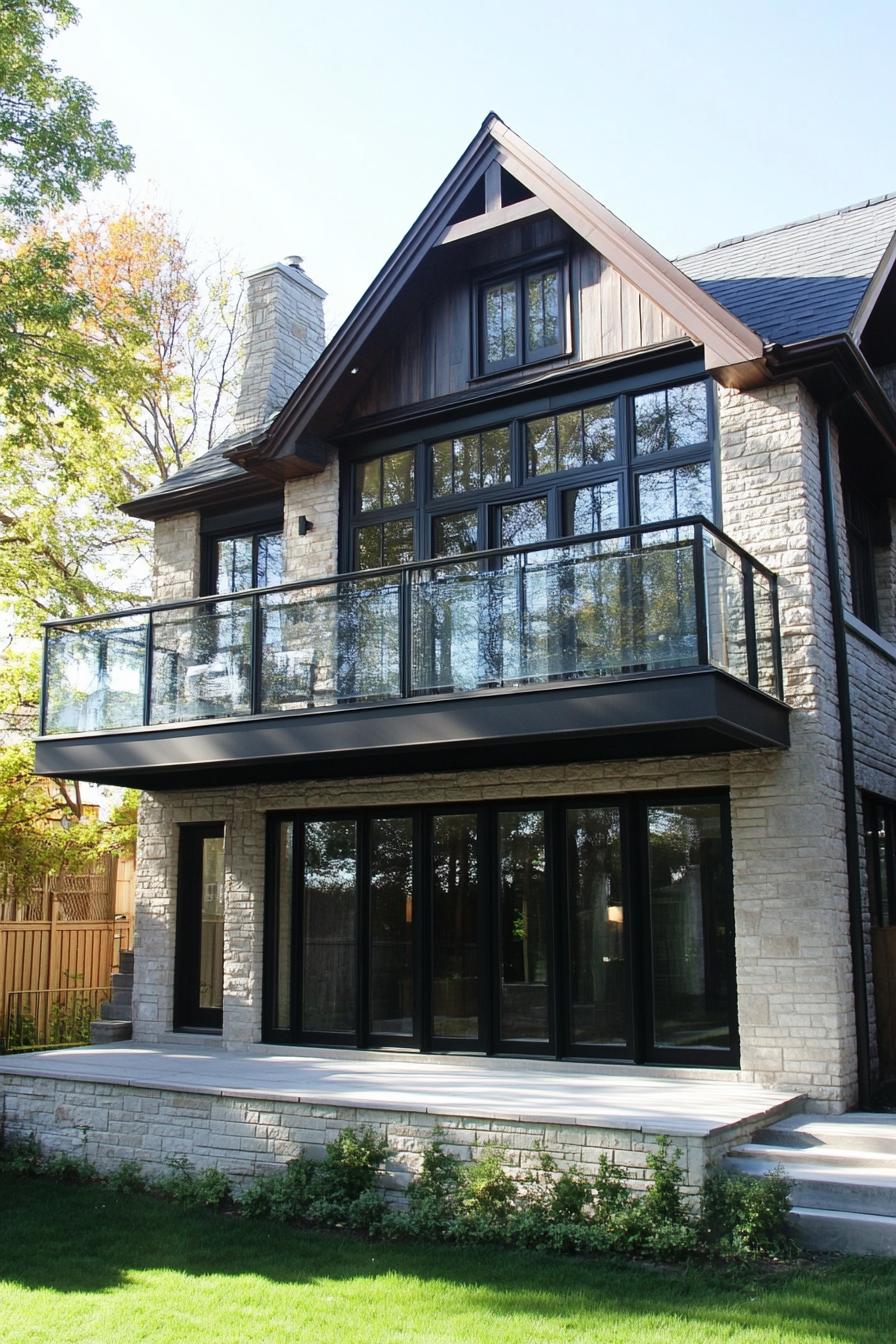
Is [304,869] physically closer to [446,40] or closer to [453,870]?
[453,870]

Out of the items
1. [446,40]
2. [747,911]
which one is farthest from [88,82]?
[747,911]

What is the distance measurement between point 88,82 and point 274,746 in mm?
9286

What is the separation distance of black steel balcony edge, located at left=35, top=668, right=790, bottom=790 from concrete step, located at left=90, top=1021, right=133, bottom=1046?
3036mm

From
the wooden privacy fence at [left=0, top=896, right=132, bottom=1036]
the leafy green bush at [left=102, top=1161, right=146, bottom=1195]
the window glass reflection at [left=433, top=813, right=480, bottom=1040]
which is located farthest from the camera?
the wooden privacy fence at [left=0, top=896, right=132, bottom=1036]

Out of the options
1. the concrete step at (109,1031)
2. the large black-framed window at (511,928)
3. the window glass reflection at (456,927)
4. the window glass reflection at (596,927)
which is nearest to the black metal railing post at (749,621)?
the large black-framed window at (511,928)

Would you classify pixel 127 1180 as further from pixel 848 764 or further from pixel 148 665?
pixel 848 764

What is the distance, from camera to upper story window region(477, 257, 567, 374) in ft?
42.0

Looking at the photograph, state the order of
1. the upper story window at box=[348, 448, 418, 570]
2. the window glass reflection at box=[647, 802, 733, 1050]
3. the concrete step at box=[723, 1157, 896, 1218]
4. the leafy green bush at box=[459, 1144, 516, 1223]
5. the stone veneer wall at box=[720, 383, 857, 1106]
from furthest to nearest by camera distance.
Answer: the upper story window at box=[348, 448, 418, 570]
the window glass reflection at box=[647, 802, 733, 1050]
the stone veneer wall at box=[720, 383, 857, 1106]
the leafy green bush at box=[459, 1144, 516, 1223]
the concrete step at box=[723, 1157, 896, 1218]

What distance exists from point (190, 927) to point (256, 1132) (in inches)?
194

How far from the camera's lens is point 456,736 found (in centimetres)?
1045

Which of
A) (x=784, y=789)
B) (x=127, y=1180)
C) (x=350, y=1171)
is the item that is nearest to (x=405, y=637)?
(x=784, y=789)

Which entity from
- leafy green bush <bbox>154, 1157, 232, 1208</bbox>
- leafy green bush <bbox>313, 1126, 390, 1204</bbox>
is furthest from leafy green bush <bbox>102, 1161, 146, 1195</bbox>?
leafy green bush <bbox>313, 1126, 390, 1204</bbox>

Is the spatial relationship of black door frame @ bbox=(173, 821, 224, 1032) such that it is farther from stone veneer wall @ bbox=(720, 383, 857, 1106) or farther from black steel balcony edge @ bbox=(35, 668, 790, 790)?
stone veneer wall @ bbox=(720, 383, 857, 1106)

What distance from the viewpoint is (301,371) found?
16984 mm
